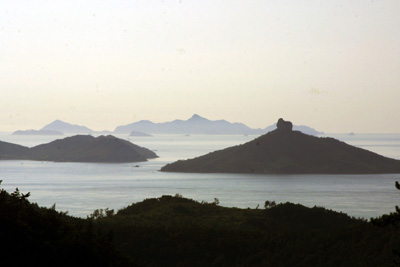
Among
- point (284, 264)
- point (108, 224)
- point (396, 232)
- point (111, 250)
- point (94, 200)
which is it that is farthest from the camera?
point (94, 200)

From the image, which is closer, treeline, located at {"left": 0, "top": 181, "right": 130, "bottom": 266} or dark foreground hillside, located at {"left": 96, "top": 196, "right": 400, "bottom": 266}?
treeline, located at {"left": 0, "top": 181, "right": 130, "bottom": 266}

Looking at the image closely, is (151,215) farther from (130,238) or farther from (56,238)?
(56,238)

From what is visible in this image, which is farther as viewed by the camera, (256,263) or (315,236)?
(315,236)

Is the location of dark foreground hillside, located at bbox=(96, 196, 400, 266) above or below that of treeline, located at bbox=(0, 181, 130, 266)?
below

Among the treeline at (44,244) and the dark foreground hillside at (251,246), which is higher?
the treeline at (44,244)

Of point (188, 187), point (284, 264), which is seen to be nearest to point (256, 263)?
point (284, 264)

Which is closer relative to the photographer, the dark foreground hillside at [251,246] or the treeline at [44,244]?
the treeline at [44,244]

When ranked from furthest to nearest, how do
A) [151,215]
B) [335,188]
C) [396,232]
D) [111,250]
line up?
[335,188] → [151,215] → [396,232] → [111,250]

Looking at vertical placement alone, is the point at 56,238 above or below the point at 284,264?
above

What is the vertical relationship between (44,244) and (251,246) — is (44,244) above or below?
above

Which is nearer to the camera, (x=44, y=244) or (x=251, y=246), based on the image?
(x=44, y=244)
